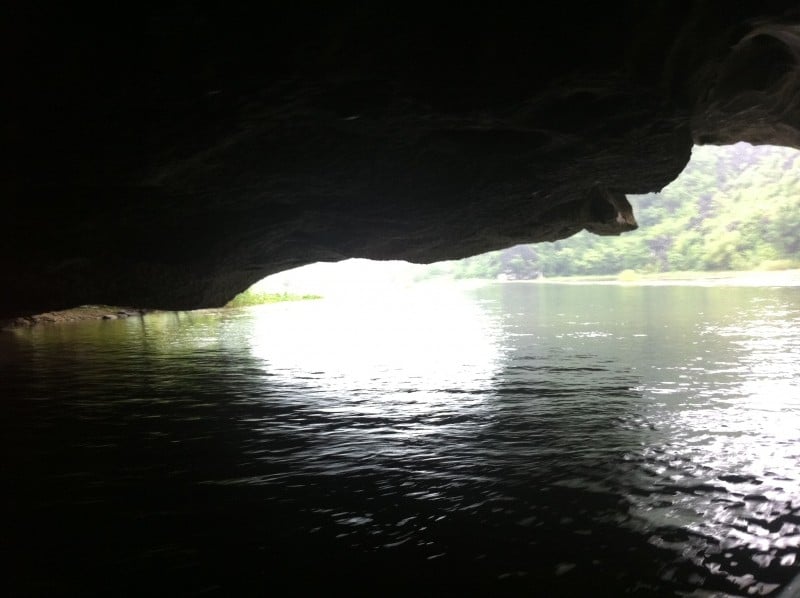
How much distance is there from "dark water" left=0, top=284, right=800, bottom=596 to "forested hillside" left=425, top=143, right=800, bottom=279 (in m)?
71.8

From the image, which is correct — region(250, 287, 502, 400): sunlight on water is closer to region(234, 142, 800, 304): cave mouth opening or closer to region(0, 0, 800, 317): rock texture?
region(0, 0, 800, 317): rock texture

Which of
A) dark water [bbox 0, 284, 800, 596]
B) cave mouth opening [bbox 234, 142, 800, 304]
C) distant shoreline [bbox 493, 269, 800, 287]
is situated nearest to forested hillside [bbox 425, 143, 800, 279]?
cave mouth opening [bbox 234, 142, 800, 304]

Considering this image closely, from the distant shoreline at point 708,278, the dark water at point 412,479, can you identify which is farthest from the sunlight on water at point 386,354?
the distant shoreline at point 708,278

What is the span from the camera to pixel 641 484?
18.7 feet

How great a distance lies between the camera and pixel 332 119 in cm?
728

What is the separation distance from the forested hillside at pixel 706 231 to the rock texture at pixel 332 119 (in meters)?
71.8

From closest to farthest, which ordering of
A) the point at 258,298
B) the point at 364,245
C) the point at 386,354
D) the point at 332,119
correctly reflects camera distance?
1. the point at 332,119
2. the point at 364,245
3. the point at 386,354
4. the point at 258,298

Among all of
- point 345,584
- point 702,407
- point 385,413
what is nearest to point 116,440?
point 385,413

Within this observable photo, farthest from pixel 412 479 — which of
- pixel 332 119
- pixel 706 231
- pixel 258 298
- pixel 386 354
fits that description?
pixel 706 231

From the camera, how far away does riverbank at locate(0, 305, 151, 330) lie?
28362 mm

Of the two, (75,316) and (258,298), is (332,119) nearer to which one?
(75,316)

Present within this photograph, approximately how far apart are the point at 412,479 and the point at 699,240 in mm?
93706

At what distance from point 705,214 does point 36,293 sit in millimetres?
104046

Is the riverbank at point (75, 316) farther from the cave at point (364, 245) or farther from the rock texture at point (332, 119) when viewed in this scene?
the rock texture at point (332, 119)
